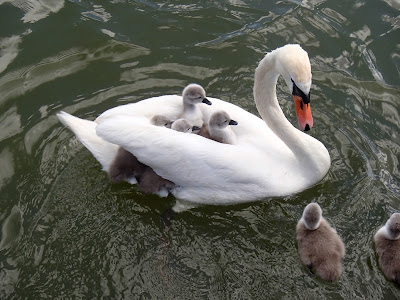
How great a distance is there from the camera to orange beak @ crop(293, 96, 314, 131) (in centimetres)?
540

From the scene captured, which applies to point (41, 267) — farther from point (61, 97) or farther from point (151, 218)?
point (61, 97)

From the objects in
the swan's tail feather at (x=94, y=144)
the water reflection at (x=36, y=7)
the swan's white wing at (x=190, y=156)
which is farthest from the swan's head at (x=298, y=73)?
the water reflection at (x=36, y=7)

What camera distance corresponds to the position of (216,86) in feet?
24.2

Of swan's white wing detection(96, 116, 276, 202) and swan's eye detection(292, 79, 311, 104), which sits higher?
swan's eye detection(292, 79, 311, 104)

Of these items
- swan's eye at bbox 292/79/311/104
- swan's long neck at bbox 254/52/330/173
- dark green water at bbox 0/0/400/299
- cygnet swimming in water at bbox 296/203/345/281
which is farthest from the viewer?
swan's long neck at bbox 254/52/330/173

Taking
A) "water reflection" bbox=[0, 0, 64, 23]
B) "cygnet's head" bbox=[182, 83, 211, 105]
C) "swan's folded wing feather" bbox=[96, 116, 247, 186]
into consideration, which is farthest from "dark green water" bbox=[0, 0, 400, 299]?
"cygnet's head" bbox=[182, 83, 211, 105]

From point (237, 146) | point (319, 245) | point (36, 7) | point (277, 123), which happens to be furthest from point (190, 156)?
point (36, 7)

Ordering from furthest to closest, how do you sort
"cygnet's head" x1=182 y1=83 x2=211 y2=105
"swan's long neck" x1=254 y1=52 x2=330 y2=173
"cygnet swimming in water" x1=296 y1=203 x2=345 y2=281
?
"swan's long neck" x1=254 y1=52 x2=330 y2=173 → "cygnet's head" x1=182 y1=83 x2=211 y2=105 → "cygnet swimming in water" x1=296 y1=203 x2=345 y2=281

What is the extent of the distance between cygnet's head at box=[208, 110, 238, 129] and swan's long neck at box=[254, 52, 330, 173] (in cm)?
56

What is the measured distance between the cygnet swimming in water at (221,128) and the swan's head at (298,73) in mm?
636

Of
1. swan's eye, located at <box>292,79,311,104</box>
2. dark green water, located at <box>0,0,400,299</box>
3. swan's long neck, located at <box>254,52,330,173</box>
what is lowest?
dark green water, located at <box>0,0,400,299</box>

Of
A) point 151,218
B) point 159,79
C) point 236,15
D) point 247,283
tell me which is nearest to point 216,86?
point 159,79

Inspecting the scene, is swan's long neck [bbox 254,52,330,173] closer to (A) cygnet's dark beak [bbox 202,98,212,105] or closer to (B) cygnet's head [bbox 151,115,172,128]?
(A) cygnet's dark beak [bbox 202,98,212,105]

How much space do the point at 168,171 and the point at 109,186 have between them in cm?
80
